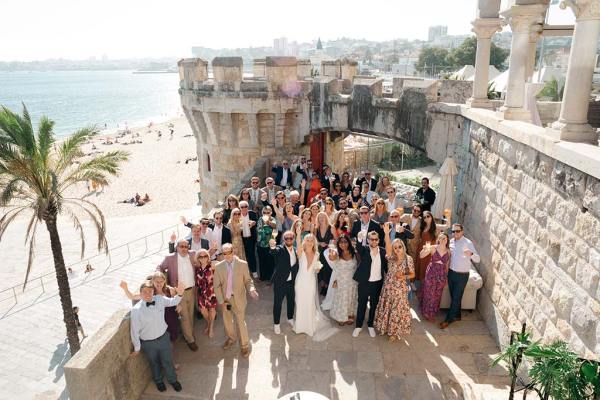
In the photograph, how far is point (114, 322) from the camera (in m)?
5.38

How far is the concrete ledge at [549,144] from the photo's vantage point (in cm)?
430

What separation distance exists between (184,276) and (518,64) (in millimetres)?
6062

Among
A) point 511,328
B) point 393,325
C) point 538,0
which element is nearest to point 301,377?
point 393,325

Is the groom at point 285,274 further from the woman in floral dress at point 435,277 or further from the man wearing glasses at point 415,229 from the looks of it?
the man wearing glasses at point 415,229

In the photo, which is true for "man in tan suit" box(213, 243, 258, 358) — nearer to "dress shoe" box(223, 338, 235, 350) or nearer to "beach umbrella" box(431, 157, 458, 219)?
"dress shoe" box(223, 338, 235, 350)

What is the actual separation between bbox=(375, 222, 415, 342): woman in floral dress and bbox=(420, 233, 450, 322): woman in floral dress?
623 millimetres

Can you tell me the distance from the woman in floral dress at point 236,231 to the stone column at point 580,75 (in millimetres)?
4978

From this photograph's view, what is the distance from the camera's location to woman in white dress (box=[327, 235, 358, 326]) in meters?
6.59

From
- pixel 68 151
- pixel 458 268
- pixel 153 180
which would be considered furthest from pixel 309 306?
pixel 153 180

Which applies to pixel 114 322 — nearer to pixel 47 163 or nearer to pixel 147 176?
pixel 47 163

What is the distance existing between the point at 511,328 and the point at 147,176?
44001 mm

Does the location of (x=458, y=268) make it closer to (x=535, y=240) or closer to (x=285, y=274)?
(x=535, y=240)

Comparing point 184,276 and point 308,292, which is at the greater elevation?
point 184,276

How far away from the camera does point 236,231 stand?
7.96 meters
